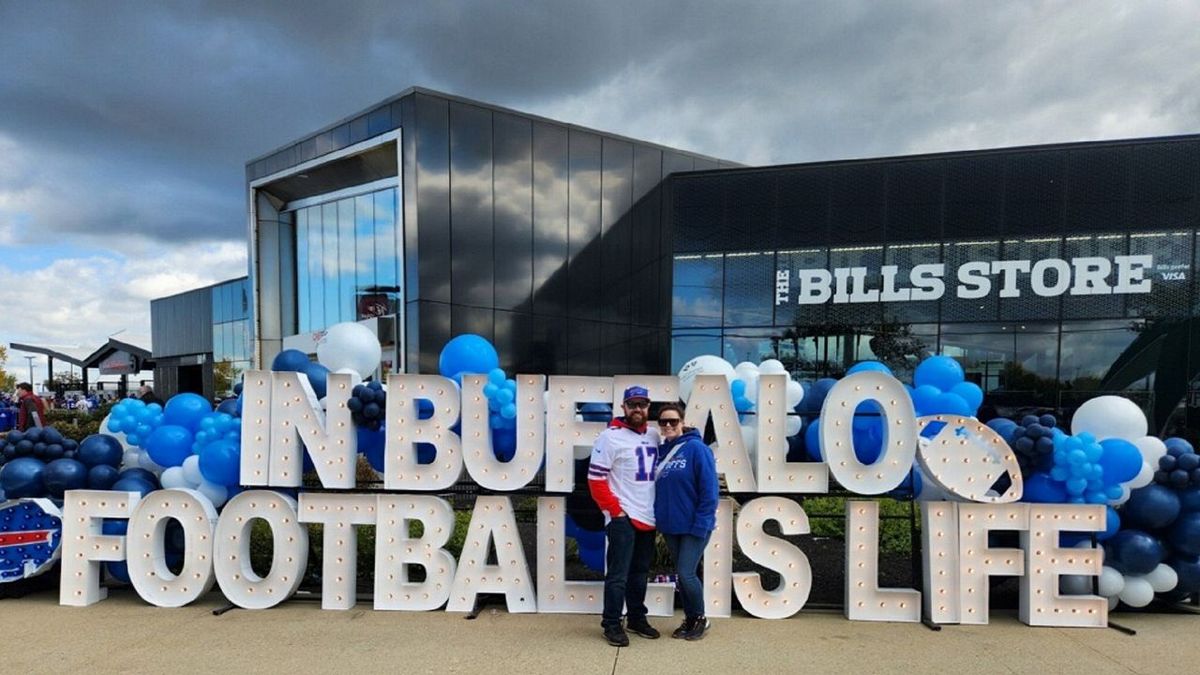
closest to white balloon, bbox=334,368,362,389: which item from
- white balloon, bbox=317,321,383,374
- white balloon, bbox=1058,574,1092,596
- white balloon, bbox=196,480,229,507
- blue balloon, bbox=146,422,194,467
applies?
white balloon, bbox=317,321,383,374

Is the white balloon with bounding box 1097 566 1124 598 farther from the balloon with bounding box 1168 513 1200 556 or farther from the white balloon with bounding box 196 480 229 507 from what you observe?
the white balloon with bounding box 196 480 229 507

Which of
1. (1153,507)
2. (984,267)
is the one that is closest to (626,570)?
(1153,507)

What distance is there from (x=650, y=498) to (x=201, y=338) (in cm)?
3839

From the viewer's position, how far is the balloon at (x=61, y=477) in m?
4.84

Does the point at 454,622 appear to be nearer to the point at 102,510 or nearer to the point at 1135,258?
the point at 102,510

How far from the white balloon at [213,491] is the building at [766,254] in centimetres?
849

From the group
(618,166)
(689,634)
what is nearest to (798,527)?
(689,634)

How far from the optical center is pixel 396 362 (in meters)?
14.5

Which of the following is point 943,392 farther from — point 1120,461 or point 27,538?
point 27,538

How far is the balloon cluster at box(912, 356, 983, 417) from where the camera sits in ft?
15.7

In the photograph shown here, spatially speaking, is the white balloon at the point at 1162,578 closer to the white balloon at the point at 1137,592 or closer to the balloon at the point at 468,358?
the white balloon at the point at 1137,592

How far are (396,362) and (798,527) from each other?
11988 mm

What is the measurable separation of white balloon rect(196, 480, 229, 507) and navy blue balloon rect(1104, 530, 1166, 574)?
697 centimetres

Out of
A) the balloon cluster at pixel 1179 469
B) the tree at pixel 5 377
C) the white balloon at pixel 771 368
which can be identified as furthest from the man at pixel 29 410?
the tree at pixel 5 377
